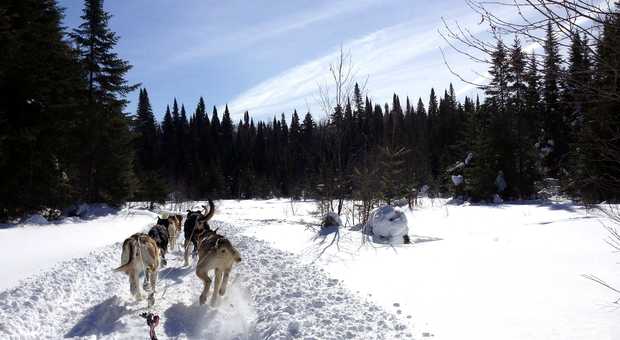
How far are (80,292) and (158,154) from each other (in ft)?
215

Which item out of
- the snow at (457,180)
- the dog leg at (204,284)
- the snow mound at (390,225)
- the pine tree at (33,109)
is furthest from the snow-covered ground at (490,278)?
the snow at (457,180)

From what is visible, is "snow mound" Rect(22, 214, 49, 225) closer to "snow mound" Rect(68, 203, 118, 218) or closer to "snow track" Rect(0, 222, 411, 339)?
"snow mound" Rect(68, 203, 118, 218)

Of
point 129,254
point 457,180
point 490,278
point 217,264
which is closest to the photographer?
point 129,254

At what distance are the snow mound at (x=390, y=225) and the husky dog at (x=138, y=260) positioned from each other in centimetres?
796

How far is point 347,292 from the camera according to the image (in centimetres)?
664

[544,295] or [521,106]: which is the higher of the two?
[521,106]

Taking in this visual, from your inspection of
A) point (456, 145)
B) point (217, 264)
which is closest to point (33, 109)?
point (217, 264)

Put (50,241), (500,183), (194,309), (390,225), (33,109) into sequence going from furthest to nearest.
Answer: (500,183) → (33,109) → (390,225) → (50,241) → (194,309)

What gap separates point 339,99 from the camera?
16938 millimetres

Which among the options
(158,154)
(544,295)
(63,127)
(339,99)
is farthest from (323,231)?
(158,154)

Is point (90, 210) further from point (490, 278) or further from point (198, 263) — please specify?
point (490, 278)

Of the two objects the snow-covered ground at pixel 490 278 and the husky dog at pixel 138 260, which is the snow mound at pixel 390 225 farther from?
the husky dog at pixel 138 260

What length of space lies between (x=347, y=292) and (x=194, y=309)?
2508mm

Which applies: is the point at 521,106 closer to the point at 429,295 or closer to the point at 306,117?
the point at 429,295
